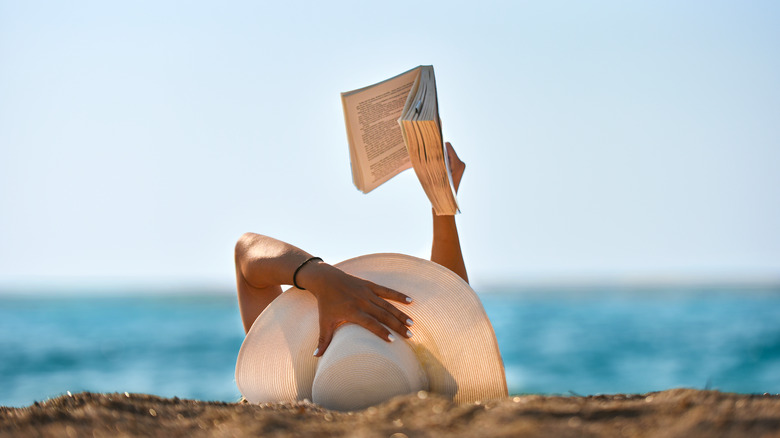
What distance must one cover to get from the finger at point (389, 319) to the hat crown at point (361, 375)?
0.24 feet

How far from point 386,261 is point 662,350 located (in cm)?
1561

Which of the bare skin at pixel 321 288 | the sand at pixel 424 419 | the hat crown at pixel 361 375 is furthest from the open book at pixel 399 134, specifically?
the sand at pixel 424 419

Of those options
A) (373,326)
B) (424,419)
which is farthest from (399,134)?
(424,419)

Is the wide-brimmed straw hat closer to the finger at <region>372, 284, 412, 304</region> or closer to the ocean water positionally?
the finger at <region>372, 284, 412, 304</region>

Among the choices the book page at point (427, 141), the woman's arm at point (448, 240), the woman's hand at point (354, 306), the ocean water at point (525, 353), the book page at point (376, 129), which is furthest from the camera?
the ocean water at point (525, 353)

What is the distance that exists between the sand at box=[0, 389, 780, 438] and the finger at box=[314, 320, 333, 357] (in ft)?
1.59

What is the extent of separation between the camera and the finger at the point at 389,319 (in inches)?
91.4

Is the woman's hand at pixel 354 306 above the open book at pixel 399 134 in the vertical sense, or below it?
below

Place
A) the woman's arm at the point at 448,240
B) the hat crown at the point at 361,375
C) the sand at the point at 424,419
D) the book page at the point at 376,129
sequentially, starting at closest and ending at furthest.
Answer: the sand at the point at 424,419
the hat crown at the point at 361,375
the book page at the point at 376,129
the woman's arm at the point at 448,240

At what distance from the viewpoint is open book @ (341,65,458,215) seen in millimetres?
2645

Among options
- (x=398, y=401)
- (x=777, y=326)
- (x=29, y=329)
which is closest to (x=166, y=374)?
(x=29, y=329)

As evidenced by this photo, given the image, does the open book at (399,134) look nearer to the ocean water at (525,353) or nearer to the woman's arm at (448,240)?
the woman's arm at (448,240)

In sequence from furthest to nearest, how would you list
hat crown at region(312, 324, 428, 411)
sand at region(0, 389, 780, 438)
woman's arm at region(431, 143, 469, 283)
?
woman's arm at region(431, 143, 469, 283) < hat crown at region(312, 324, 428, 411) < sand at region(0, 389, 780, 438)

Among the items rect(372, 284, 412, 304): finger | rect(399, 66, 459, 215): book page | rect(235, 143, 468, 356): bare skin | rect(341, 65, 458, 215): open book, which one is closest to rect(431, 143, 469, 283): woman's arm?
rect(341, 65, 458, 215): open book
